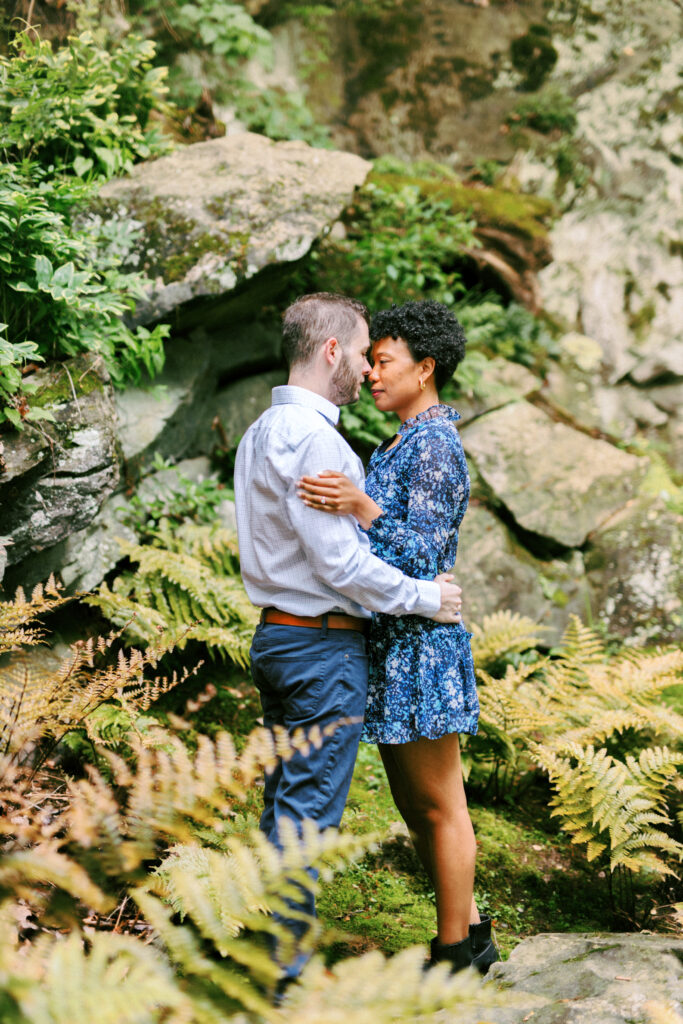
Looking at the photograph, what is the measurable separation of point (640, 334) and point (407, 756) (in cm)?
723

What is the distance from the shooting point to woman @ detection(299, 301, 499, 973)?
8.36 ft

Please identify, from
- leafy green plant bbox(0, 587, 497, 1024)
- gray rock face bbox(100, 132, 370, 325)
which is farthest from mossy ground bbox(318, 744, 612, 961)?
gray rock face bbox(100, 132, 370, 325)

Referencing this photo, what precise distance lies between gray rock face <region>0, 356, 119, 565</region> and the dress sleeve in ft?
6.06

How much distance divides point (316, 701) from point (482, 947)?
4.14 ft

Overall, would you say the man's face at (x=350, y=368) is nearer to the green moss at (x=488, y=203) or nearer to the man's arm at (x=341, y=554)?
the man's arm at (x=341, y=554)

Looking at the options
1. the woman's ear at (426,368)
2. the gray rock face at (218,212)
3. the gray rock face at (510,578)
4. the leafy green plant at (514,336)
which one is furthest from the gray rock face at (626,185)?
the woman's ear at (426,368)

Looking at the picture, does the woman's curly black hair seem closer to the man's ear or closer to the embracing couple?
the embracing couple

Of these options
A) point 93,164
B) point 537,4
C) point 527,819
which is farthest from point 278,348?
point 537,4

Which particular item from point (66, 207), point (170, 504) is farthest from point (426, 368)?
point (170, 504)

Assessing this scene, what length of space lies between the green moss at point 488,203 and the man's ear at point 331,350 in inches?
199

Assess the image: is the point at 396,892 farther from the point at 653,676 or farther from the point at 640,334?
the point at 640,334

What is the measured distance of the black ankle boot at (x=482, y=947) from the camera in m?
2.69

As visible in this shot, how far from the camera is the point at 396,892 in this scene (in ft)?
11.2

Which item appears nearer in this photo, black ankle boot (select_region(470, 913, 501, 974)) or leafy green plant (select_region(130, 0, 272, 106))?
black ankle boot (select_region(470, 913, 501, 974))
